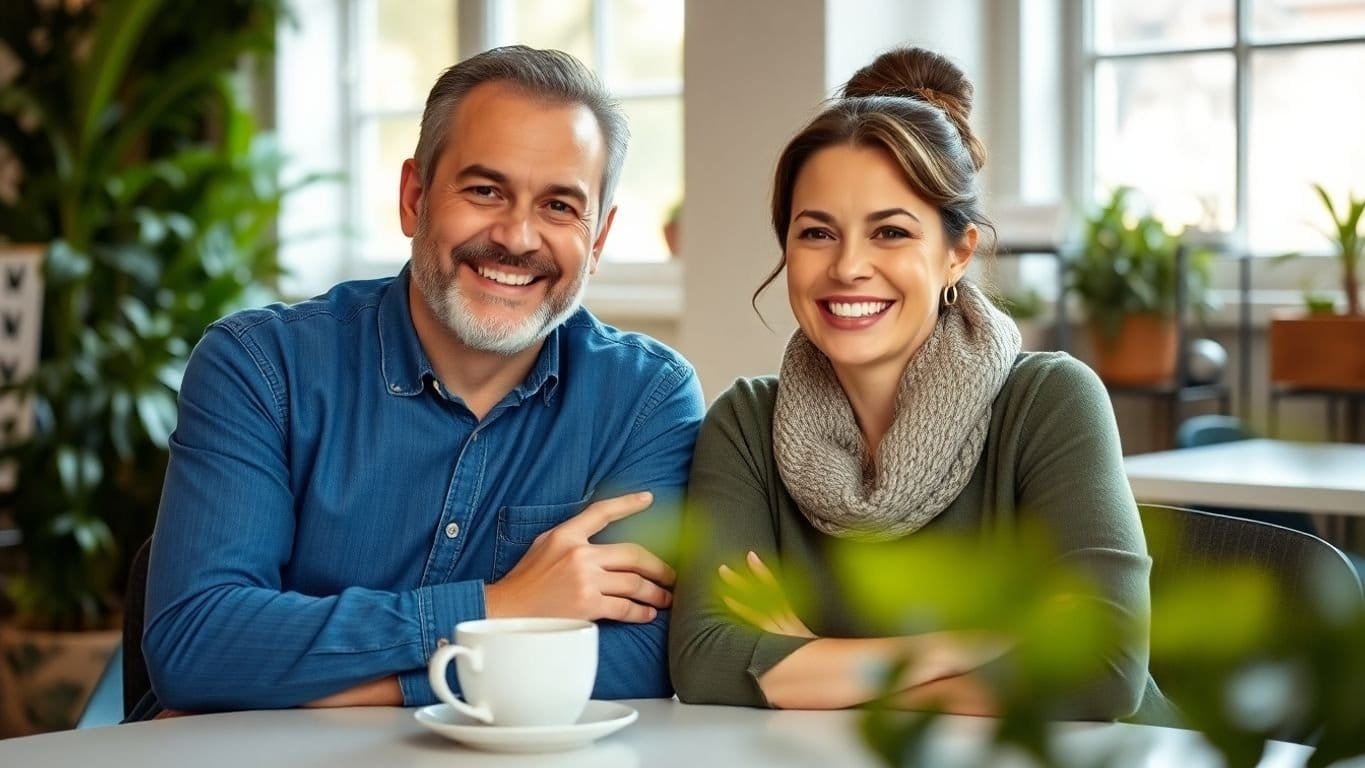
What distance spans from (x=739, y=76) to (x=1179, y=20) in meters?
1.35

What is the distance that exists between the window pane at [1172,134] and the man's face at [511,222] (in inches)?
110

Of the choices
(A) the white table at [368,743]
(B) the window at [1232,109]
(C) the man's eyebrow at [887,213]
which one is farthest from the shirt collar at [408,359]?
(B) the window at [1232,109]

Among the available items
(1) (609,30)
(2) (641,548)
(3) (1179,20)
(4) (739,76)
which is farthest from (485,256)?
(1) (609,30)

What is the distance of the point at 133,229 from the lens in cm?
474

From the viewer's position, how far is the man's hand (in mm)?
1445

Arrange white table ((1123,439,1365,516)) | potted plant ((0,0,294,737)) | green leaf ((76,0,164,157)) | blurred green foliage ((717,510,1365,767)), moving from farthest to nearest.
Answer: green leaf ((76,0,164,157)), potted plant ((0,0,294,737)), white table ((1123,439,1365,516)), blurred green foliage ((717,510,1365,767))

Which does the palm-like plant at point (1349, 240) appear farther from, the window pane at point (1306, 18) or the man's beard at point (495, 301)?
the man's beard at point (495, 301)

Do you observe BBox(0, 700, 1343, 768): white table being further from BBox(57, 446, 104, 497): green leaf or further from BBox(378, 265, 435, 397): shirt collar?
BBox(57, 446, 104, 497): green leaf

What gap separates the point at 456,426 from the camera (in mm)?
1714

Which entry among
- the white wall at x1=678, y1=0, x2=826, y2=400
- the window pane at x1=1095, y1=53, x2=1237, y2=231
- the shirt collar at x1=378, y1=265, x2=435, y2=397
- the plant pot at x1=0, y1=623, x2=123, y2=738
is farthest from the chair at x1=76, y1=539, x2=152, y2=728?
the window pane at x1=1095, y1=53, x2=1237, y2=231

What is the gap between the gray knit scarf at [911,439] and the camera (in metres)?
1.56

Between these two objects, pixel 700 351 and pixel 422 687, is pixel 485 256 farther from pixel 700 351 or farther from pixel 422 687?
pixel 700 351

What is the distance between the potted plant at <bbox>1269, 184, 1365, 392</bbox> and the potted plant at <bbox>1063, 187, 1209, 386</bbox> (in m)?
0.32

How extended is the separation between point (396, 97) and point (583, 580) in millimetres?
4462
